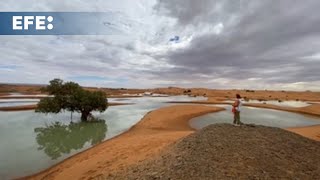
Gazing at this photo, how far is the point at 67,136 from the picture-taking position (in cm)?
2872

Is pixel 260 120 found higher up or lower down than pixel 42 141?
higher up

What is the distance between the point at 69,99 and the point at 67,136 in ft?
32.3

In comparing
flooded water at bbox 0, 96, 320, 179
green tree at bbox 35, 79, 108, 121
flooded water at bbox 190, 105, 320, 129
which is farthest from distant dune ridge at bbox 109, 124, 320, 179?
green tree at bbox 35, 79, 108, 121

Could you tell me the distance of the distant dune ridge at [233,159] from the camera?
1073 centimetres

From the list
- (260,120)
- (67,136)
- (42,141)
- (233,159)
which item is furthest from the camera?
(260,120)

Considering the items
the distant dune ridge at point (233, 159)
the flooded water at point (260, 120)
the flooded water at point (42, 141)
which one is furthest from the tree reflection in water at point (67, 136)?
the flooded water at point (260, 120)

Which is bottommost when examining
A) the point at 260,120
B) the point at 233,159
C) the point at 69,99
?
the point at 260,120

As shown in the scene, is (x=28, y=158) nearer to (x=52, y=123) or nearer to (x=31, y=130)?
(x=31, y=130)

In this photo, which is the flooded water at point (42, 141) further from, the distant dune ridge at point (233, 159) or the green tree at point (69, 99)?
the distant dune ridge at point (233, 159)

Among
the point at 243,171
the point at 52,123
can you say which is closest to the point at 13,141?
the point at 52,123

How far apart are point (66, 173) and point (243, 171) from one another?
8.94 meters

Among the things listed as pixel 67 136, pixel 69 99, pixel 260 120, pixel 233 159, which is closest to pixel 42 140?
pixel 67 136

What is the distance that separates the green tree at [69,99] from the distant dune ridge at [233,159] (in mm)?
24052

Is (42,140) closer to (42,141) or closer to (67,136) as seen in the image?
(42,141)
